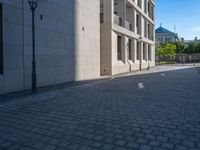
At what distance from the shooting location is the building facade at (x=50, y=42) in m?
11.7

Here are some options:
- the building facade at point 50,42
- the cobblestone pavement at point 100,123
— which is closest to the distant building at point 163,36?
the building facade at point 50,42

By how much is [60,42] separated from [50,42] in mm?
1125

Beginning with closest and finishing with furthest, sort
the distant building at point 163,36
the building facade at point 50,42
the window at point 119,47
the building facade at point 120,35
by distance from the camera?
the building facade at point 50,42, the building facade at point 120,35, the window at point 119,47, the distant building at point 163,36

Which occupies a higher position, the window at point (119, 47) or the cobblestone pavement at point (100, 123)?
the window at point (119, 47)

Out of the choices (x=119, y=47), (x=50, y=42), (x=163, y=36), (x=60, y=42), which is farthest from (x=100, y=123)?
(x=163, y=36)

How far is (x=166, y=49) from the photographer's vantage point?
70938mm

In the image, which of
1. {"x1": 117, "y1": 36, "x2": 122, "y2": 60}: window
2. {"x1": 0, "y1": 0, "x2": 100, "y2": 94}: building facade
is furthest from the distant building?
{"x1": 0, "y1": 0, "x2": 100, "y2": 94}: building facade

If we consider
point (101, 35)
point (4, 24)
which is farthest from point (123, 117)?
point (101, 35)

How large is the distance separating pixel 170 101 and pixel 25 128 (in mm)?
5495

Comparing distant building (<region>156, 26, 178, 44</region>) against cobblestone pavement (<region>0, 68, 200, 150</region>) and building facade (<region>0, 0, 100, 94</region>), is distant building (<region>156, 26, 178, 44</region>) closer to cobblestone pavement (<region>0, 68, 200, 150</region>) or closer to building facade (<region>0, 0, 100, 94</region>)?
building facade (<region>0, 0, 100, 94</region>)

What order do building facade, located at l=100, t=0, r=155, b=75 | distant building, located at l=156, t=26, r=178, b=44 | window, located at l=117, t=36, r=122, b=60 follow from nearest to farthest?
building facade, located at l=100, t=0, r=155, b=75 < window, located at l=117, t=36, r=122, b=60 < distant building, located at l=156, t=26, r=178, b=44

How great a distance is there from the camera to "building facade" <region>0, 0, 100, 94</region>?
1170 centimetres

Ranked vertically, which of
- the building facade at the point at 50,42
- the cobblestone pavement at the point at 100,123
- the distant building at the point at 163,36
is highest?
the distant building at the point at 163,36

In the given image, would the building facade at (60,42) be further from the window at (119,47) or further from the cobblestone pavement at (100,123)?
the cobblestone pavement at (100,123)
